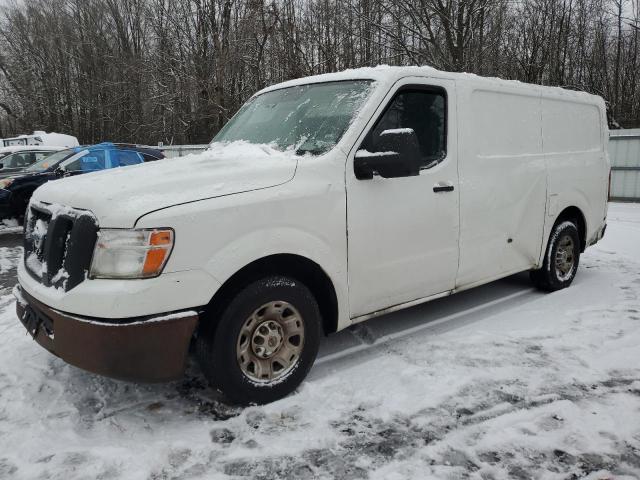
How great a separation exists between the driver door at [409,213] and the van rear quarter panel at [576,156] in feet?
5.34

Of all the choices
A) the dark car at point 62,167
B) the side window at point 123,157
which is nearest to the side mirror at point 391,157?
the dark car at point 62,167

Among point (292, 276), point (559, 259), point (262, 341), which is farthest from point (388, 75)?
point (559, 259)

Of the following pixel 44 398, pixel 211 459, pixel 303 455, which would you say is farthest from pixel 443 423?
pixel 44 398

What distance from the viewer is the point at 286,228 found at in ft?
9.87

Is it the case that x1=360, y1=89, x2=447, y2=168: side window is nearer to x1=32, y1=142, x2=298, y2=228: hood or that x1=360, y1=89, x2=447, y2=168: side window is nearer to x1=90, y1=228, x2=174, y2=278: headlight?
x1=32, y1=142, x2=298, y2=228: hood

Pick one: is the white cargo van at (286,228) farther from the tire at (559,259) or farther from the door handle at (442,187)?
the tire at (559,259)

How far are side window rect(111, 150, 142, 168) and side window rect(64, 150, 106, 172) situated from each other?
224mm

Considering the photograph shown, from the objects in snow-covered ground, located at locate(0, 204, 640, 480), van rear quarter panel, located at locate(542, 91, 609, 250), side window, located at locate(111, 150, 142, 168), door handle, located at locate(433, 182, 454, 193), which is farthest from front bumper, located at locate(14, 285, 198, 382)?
side window, located at locate(111, 150, 142, 168)

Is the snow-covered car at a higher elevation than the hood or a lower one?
higher

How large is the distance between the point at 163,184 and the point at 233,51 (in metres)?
22.3

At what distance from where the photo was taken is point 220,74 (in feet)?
76.4

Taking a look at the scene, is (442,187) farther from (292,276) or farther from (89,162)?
(89,162)

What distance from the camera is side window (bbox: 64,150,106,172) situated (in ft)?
34.4

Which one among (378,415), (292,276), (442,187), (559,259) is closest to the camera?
(378,415)
